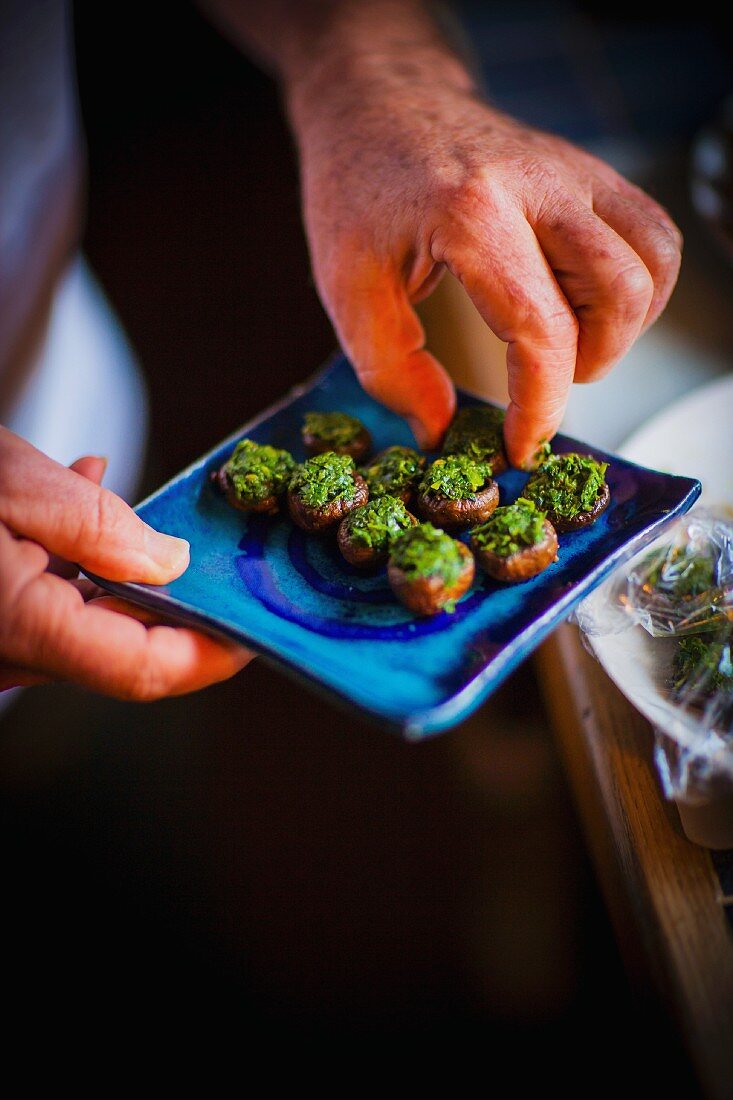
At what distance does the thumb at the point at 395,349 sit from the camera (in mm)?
1341

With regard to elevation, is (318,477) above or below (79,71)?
above

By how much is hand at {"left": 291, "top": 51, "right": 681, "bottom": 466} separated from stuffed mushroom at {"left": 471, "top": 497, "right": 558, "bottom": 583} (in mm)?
183

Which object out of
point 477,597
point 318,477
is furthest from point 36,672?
point 477,597

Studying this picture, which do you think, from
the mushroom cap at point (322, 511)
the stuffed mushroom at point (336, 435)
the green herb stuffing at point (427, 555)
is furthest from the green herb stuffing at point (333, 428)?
the green herb stuffing at point (427, 555)

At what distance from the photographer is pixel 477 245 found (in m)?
1.14

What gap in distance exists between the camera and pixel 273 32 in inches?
78.2

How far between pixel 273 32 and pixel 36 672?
1.75 metres

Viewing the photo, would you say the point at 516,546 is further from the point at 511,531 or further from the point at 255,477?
the point at 255,477

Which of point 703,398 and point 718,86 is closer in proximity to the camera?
point 703,398

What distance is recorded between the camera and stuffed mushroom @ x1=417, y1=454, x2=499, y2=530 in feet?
3.99

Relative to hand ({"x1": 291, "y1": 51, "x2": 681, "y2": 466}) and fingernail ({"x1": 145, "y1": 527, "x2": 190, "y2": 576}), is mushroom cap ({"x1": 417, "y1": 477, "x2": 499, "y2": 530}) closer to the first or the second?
hand ({"x1": 291, "y1": 51, "x2": 681, "y2": 466})

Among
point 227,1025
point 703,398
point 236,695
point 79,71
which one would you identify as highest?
point 703,398

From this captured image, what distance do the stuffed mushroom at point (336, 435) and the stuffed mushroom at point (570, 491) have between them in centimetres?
32

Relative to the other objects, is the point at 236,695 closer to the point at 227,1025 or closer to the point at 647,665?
the point at 227,1025
